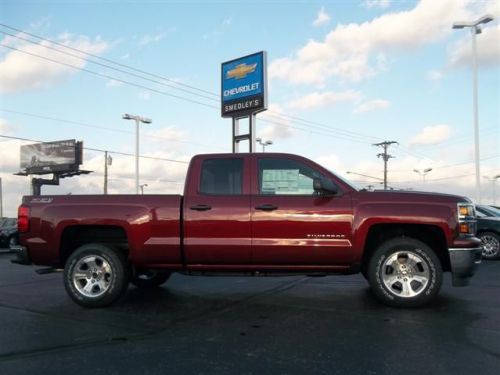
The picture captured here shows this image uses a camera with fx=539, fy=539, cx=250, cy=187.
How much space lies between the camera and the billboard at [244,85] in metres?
20.7

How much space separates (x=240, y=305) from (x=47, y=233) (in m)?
2.63

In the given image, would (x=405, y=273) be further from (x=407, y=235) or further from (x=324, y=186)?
(x=324, y=186)

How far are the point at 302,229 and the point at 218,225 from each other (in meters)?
1.01

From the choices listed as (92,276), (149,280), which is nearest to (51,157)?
(149,280)

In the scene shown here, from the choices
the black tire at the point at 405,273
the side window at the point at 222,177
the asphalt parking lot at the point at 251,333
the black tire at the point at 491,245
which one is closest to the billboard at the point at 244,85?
the black tire at the point at 491,245

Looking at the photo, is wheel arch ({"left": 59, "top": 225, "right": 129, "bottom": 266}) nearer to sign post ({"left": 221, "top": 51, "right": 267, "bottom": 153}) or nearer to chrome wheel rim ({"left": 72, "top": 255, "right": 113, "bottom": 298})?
chrome wheel rim ({"left": 72, "top": 255, "right": 113, "bottom": 298})

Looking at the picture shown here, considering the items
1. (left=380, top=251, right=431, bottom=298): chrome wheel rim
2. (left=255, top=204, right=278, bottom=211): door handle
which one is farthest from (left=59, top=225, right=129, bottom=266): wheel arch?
(left=380, top=251, right=431, bottom=298): chrome wheel rim

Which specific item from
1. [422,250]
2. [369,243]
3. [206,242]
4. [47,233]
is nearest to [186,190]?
[206,242]

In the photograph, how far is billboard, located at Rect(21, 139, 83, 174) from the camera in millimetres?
57906

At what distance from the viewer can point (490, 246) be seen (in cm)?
1302

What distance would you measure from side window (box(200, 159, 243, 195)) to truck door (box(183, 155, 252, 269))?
13 mm

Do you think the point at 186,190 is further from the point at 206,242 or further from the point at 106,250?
the point at 106,250

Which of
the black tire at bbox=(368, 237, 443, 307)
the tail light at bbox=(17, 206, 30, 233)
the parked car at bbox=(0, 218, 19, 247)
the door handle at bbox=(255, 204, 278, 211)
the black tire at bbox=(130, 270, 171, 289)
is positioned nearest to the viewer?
the black tire at bbox=(368, 237, 443, 307)

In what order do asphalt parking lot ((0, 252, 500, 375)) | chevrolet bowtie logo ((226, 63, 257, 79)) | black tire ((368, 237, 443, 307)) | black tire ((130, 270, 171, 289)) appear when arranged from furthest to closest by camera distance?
chevrolet bowtie logo ((226, 63, 257, 79)) → black tire ((130, 270, 171, 289)) → black tire ((368, 237, 443, 307)) → asphalt parking lot ((0, 252, 500, 375))
